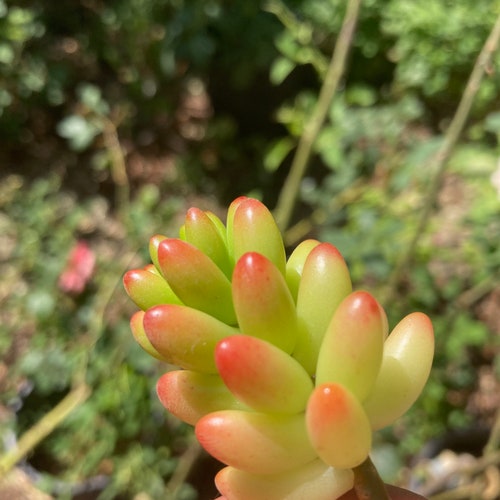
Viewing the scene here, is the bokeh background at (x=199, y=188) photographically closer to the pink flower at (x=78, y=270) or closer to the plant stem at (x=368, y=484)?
the pink flower at (x=78, y=270)

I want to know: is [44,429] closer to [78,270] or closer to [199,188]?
[78,270]

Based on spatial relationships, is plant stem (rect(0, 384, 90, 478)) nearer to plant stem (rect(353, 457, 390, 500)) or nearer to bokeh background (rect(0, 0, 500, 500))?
bokeh background (rect(0, 0, 500, 500))

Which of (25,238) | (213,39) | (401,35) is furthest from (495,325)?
(25,238)

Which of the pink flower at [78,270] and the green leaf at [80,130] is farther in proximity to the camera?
the green leaf at [80,130]

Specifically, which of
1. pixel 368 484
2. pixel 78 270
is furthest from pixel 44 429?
pixel 368 484

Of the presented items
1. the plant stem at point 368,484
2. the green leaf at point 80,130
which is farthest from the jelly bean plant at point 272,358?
the green leaf at point 80,130

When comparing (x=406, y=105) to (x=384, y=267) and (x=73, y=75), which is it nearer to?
(x=384, y=267)
